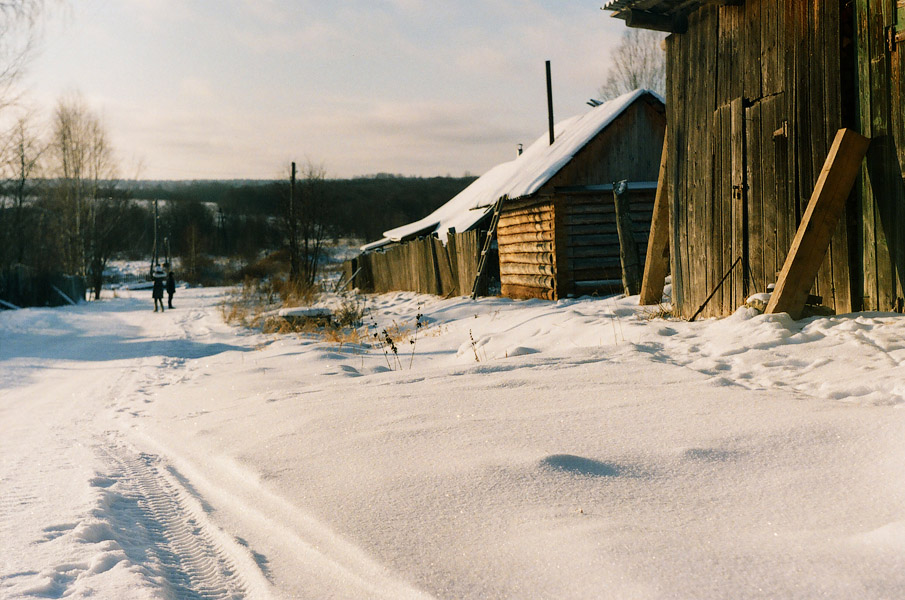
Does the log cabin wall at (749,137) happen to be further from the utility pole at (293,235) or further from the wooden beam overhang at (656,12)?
the utility pole at (293,235)

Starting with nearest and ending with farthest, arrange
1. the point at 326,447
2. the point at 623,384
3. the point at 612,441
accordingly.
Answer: the point at 612,441 < the point at 326,447 < the point at 623,384

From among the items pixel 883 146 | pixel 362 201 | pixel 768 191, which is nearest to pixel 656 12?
pixel 768 191

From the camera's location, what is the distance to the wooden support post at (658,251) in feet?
26.6

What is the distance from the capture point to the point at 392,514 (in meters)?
2.63

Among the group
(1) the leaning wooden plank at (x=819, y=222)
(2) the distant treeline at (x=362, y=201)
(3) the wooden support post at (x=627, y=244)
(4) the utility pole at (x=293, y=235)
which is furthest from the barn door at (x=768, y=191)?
(2) the distant treeline at (x=362, y=201)

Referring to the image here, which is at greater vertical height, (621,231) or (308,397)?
→ (621,231)

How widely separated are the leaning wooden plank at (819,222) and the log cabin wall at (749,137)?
0.88 feet

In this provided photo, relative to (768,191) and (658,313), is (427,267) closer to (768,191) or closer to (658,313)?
(658,313)

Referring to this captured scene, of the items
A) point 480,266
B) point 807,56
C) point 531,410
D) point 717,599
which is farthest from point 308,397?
point 480,266

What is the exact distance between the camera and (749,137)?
633 centimetres

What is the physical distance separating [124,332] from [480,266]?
798 centimetres

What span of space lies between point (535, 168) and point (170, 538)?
44.3 feet

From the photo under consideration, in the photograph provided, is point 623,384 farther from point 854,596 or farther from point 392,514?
point 854,596

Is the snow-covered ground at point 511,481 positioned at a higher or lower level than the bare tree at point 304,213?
lower
